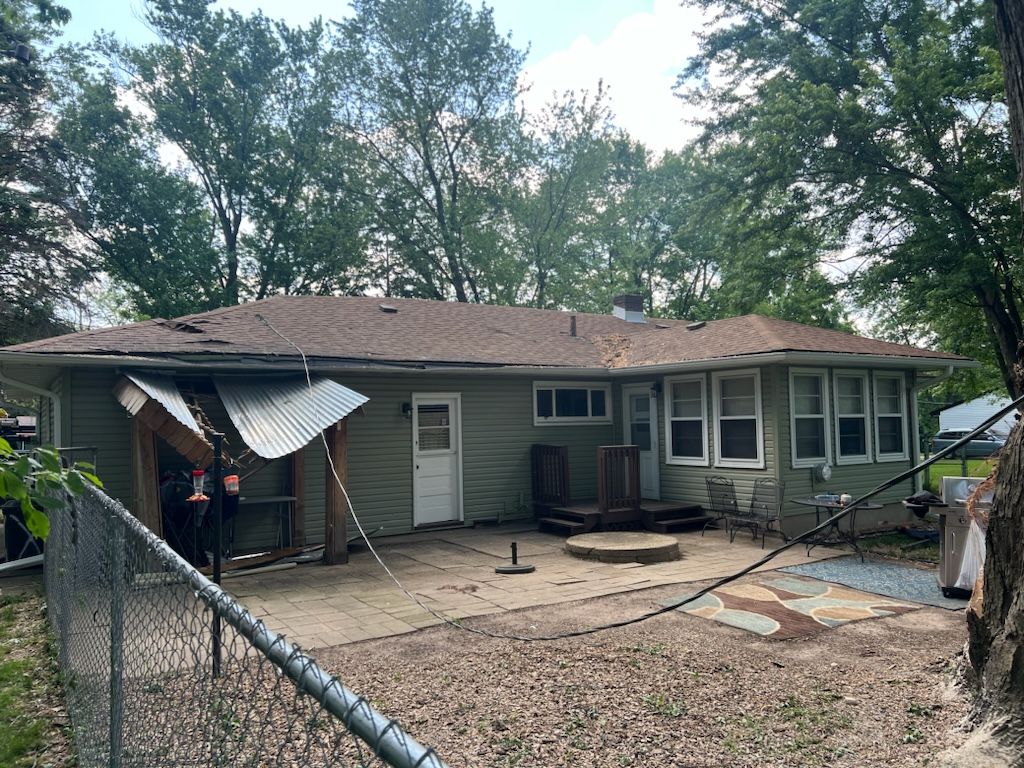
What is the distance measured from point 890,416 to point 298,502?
32.7 feet

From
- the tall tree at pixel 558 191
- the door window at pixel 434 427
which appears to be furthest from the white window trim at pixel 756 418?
the tall tree at pixel 558 191

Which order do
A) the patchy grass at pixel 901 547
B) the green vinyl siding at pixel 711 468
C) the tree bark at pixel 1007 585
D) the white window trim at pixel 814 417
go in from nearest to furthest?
1. the tree bark at pixel 1007 585
2. the patchy grass at pixel 901 547
3. the green vinyl siding at pixel 711 468
4. the white window trim at pixel 814 417

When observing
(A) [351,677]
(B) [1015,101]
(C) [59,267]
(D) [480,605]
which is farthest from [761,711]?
(C) [59,267]

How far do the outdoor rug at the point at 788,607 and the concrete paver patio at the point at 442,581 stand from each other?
736mm

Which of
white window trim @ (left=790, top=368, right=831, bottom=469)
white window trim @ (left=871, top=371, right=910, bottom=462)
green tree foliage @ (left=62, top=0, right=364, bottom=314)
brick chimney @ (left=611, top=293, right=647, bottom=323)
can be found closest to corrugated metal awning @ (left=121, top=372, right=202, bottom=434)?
white window trim @ (left=790, top=368, right=831, bottom=469)

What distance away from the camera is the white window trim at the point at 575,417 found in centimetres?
1288

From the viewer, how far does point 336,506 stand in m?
9.22

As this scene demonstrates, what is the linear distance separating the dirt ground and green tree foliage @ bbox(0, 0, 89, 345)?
18.1 m

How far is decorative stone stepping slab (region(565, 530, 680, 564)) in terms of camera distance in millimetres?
9070

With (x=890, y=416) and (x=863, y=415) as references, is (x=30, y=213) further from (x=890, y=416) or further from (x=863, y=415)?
(x=890, y=416)

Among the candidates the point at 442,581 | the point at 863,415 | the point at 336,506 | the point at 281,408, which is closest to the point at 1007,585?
the point at 442,581

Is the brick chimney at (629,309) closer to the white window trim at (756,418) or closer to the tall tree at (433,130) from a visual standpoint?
the white window trim at (756,418)

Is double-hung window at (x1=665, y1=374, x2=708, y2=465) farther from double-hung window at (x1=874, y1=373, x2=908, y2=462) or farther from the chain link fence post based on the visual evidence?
the chain link fence post

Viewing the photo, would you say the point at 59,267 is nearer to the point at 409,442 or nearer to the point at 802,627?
the point at 409,442
